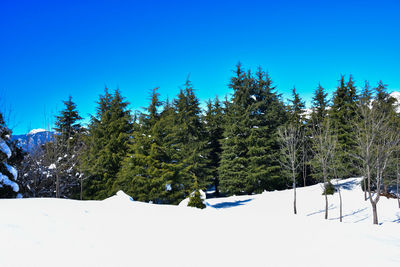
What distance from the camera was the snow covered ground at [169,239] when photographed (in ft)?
13.0

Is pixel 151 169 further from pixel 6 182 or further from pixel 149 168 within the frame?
pixel 6 182

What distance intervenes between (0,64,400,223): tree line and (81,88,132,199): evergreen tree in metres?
0.09

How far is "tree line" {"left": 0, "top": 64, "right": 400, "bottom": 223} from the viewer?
50.8 feet

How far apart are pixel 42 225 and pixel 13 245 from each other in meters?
0.87

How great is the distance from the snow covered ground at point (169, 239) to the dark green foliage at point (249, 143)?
47.9ft

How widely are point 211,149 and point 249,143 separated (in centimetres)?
397

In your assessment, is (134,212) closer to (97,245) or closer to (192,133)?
(97,245)

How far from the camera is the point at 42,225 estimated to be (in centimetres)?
461

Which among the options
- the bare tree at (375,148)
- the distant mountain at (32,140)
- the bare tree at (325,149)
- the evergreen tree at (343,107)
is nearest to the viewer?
the bare tree at (375,148)

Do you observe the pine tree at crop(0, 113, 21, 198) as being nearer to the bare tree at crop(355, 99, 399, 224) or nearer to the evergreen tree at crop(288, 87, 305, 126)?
the bare tree at crop(355, 99, 399, 224)

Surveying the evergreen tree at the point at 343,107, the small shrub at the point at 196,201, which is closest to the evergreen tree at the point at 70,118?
the small shrub at the point at 196,201

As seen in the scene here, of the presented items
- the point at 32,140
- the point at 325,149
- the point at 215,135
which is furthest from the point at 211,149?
the point at 32,140

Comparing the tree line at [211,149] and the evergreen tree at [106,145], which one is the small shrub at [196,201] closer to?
the tree line at [211,149]

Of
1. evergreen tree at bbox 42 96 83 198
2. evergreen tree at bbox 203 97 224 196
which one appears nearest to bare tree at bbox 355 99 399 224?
evergreen tree at bbox 203 97 224 196
